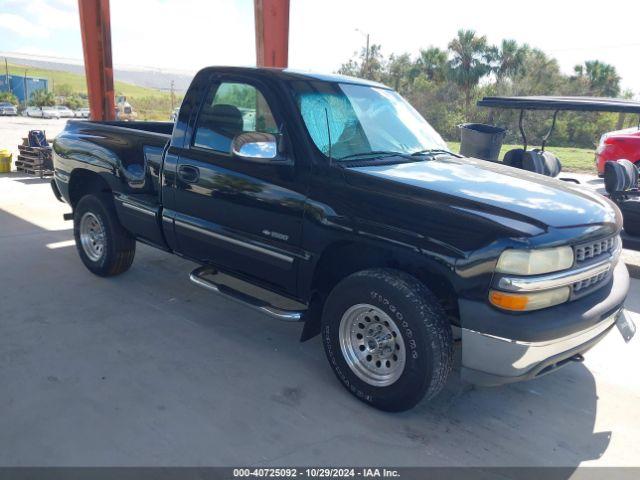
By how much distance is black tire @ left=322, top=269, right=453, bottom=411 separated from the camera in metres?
2.89

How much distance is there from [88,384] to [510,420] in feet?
8.63

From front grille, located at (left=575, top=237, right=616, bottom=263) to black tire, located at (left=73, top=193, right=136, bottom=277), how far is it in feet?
12.8

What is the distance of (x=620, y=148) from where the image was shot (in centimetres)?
1227

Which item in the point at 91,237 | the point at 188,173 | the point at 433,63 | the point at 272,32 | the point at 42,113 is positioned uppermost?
the point at 433,63

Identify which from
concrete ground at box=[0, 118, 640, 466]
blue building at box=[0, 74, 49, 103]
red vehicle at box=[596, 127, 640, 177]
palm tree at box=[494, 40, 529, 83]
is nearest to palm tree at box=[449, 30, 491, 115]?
palm tree at box=[494, 40, 529, 83]

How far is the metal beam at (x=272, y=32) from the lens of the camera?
7508 mm

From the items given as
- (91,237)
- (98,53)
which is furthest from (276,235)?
(98,53)

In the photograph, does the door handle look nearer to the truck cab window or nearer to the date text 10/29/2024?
the truck cab window

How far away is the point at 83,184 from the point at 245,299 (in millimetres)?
2707

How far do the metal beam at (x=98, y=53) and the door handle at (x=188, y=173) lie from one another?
710 cm

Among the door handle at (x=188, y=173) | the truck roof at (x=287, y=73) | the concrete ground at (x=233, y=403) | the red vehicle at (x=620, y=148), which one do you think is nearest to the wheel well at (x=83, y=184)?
the concrete ground at (x=233, y=403)

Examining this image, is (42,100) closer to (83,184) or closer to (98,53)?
(98,53)

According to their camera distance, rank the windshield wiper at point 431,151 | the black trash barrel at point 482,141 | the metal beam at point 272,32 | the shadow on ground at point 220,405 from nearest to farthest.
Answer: the shadow on ground at point 220,405
the windshield wiper at point 431,151
the metal beam at point 272,32
the black trash barrel at point 482,141

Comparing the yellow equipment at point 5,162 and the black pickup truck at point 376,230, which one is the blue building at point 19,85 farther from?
the black pickup truck at point 376,230
